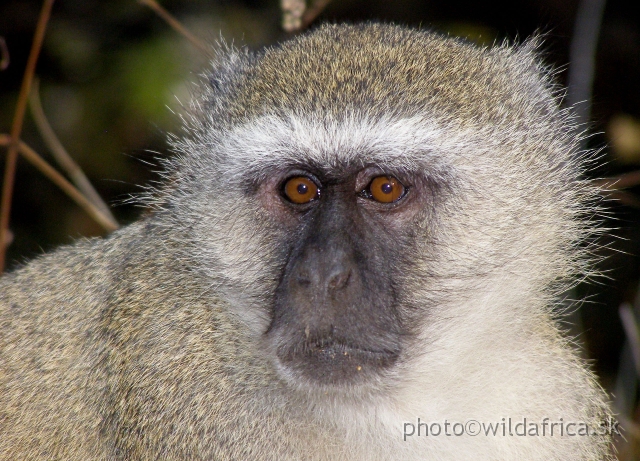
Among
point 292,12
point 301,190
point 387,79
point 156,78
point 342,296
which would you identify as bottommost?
point 342,296

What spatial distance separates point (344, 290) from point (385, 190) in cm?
47

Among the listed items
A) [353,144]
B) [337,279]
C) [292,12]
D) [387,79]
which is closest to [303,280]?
[337,279]

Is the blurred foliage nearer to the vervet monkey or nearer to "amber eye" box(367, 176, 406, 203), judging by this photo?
the vervet monkey

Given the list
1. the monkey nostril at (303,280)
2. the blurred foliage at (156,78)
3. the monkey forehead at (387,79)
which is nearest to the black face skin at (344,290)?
the monkey nostril at (303,280)

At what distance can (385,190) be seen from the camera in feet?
9.77

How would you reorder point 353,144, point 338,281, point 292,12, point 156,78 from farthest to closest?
1. point 156,78
2. point 292,12
3. point 353,144
4. point 338,281

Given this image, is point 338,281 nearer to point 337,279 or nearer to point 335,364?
point 337,279

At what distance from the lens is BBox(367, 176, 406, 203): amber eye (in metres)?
2.98

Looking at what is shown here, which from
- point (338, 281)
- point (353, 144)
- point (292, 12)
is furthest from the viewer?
point (292, 12)

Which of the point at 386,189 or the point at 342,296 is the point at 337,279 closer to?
the point at 342,296

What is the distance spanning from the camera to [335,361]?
272 cm

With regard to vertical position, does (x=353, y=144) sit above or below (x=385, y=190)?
above

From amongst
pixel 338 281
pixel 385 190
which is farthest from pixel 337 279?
pixel 385 190

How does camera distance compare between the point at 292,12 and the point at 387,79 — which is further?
the point at 292,12
